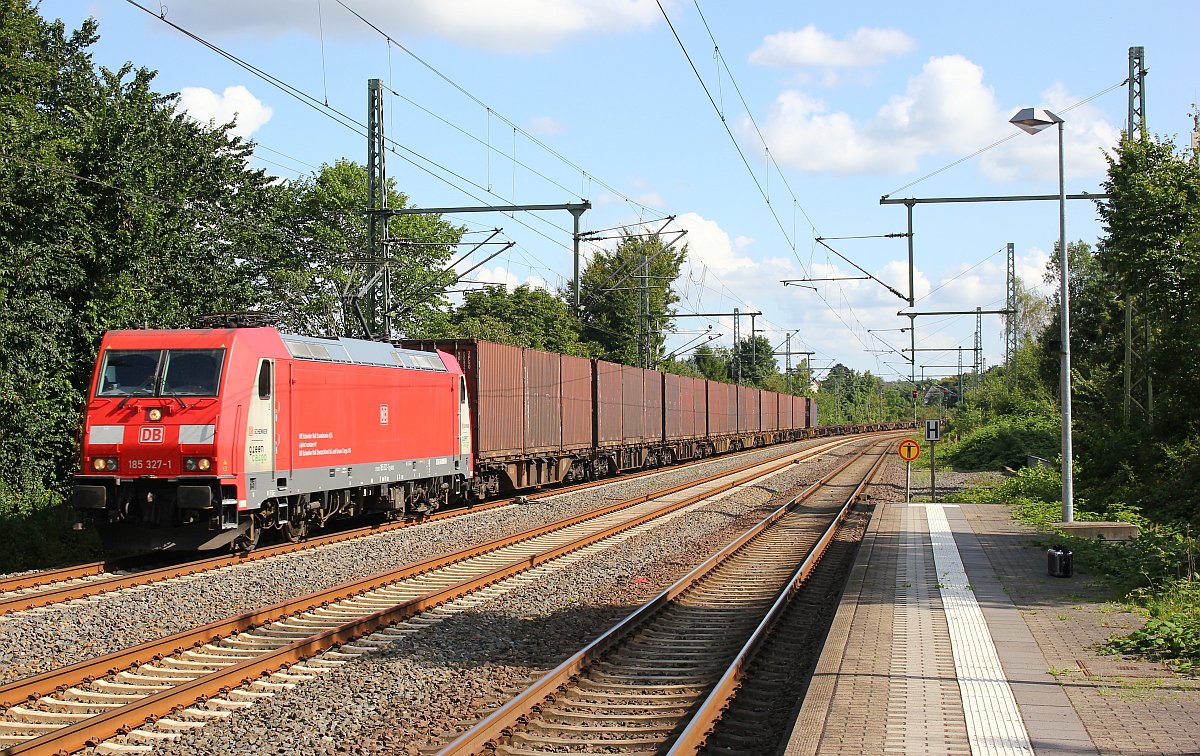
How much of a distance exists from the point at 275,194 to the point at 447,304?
87.8 feet

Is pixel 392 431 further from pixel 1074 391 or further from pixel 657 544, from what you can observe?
pixel 1074 391

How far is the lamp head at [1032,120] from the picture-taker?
1577cm

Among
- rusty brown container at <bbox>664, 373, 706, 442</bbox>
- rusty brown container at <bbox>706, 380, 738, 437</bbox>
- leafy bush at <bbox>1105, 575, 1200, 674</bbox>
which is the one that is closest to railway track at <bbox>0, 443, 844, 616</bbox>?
leafy bush at <bbox>1105, 575, 1200, 674</bbox>

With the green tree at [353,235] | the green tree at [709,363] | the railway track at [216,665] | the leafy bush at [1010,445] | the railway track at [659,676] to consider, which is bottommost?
the railway track at [659,676]

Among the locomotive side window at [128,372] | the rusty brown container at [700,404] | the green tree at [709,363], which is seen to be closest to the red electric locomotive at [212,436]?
the locomotive side window at [128,372]

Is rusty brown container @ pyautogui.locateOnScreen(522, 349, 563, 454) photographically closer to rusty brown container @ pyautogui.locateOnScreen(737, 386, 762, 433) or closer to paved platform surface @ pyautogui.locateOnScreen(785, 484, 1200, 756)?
paved platform surface @ pyautogui.locateOnScreen(785, 484, 1200, 756)

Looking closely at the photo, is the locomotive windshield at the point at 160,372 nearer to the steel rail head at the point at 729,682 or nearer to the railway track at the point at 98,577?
the railway track at the point at 98,577

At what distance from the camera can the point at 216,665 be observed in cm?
875

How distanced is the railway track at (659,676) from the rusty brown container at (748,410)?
39768mm

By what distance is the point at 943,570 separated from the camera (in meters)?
13.4

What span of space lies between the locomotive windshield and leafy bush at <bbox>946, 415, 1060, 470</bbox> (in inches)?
1096

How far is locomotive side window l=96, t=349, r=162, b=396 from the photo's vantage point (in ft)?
47.1

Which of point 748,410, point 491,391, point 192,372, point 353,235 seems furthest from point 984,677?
point 748,410

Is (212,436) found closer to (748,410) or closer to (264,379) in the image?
(264,379)
